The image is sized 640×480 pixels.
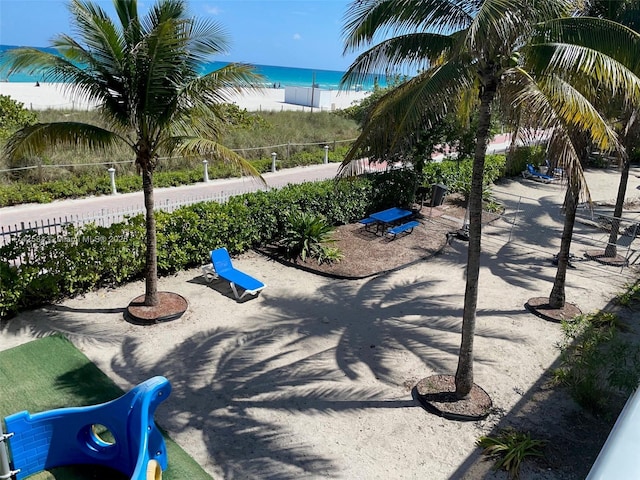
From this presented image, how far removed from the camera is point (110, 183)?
17.9 m

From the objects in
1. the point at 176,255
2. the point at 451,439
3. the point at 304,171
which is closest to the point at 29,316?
the point at 176,255

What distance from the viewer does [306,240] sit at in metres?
12.4

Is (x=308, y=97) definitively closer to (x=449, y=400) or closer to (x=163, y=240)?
(x=163, y=240)

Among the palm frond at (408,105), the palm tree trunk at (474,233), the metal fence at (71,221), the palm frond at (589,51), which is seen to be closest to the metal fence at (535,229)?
the metal fence at (71,221)

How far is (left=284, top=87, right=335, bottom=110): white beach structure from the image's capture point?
55.5 m

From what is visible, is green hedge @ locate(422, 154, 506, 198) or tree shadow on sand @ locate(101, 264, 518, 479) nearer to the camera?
tree shadow on sand @ locate(101, 264, 518, 479)

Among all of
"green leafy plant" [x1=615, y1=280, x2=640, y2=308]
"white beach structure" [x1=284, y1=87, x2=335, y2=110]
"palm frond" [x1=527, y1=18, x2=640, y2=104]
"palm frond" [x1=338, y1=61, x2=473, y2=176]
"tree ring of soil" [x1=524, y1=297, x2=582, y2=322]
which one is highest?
"white beach structure" [x1=284, y1=87, x2=335, y2=110]

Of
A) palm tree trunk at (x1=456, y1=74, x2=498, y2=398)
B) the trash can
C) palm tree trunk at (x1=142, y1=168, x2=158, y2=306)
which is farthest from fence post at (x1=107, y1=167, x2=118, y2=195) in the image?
palm tree trunk at (x1=456, y1=74, x2=498, y2=398)

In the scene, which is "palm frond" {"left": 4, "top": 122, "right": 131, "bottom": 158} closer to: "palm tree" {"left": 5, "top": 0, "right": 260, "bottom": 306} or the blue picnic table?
"palm tree" {"left": 5, "top": 0, "right": 260, "bottom": 306}

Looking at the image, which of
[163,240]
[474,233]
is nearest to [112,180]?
[163,240]

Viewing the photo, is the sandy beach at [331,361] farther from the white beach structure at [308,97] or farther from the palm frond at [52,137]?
the white beach structure at [308,97]

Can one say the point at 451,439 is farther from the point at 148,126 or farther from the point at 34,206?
the point at 34,206

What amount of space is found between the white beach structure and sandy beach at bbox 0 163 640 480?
44.4 metres

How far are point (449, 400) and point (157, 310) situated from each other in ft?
17.8
